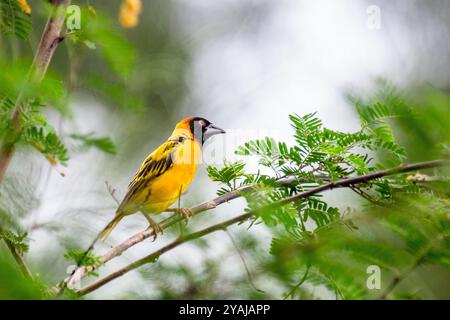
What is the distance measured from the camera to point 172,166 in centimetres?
196

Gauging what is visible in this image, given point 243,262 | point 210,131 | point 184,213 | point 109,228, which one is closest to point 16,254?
point 109,228

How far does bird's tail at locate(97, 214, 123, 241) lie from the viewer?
0.97m

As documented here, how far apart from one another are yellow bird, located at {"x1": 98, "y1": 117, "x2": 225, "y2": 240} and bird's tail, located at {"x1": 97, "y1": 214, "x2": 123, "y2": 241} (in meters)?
0.54

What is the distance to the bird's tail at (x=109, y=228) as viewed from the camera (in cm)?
97

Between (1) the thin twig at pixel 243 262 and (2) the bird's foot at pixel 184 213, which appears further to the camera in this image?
(2) the bird's foot at pixel 184 213

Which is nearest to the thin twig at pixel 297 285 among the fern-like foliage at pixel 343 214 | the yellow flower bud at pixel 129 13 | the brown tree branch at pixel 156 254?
the fern-like foliage at pixel 343 214

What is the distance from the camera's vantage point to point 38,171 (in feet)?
3.79

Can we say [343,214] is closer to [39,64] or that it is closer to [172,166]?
[39,64]

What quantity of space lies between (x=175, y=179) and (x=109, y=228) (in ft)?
2.71

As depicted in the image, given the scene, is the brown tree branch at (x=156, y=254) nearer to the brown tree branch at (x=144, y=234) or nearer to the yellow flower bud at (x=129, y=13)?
the brown tree branch at (x=144, y=234)

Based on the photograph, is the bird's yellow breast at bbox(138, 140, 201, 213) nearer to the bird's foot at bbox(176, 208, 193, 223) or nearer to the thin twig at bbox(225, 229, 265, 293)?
the bird's foot at bbox(176, 208, 193, 223)

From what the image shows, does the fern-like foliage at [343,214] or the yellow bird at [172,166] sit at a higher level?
the yellow bird at [172,166]

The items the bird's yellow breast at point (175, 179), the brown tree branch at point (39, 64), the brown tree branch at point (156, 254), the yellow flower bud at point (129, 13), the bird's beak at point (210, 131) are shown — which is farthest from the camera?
the bird's beak at point (210, 131)
